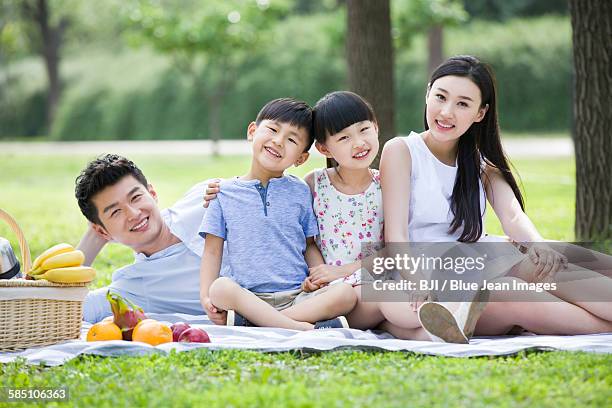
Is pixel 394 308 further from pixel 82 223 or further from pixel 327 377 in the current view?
pixel 82 223

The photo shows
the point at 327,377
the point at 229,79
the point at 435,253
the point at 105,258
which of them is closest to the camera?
the point at 327,377

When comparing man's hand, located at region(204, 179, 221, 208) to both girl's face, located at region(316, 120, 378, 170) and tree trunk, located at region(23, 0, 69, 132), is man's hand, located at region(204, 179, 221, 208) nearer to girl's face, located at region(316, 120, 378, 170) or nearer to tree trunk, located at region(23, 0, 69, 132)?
girl's face, located at region(316, 120, 378, 170)

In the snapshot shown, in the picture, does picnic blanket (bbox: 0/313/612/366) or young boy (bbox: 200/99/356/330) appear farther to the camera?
young boy (bbox: 200/99/356/330)

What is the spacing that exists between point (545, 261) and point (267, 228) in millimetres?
1332

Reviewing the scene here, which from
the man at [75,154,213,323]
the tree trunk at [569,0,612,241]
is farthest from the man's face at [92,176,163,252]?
the tree trunk at [569,0,612,241]

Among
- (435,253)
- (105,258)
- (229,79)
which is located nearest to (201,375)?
(435,253)

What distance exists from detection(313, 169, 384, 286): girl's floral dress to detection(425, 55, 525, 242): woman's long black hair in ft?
1.28

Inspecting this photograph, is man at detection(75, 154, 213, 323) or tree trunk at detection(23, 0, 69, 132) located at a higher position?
tree trunk at detection(23, 0, 69, 132)

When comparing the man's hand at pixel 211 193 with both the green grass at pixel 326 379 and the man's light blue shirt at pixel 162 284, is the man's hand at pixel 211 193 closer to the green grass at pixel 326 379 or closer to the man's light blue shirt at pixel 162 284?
the man's light blue shirt at pixel 162 284

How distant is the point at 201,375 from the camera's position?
3.54 m

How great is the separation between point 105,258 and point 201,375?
4224mm

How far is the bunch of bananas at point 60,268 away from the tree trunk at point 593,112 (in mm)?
4263

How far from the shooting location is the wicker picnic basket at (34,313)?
404 cm

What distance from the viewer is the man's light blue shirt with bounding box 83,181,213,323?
482 centimetres
